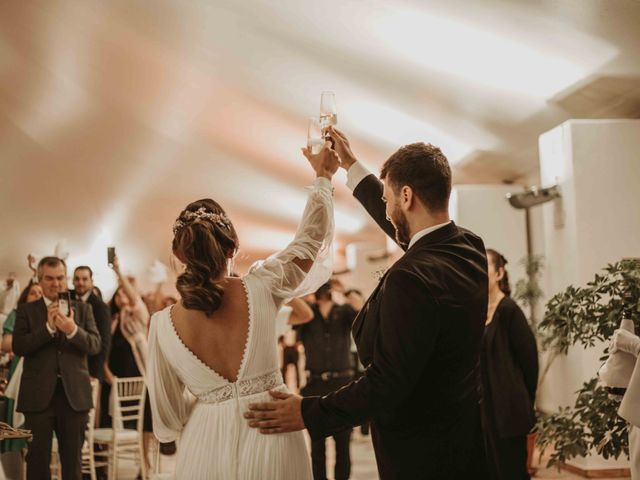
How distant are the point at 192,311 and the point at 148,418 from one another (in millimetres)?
4216

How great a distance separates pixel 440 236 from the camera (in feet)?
6.04

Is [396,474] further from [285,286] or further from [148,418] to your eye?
[148,418]

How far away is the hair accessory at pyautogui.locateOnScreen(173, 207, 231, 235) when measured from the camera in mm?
2062

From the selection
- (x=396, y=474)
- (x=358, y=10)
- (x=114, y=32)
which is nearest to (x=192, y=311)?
(x=396, y=474)

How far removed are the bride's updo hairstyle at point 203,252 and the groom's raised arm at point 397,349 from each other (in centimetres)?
46

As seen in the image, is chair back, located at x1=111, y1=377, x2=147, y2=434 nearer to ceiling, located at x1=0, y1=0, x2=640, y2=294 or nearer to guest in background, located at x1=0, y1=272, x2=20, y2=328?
guest in background, located at x1=0, y1=272, x2=20, y2=328

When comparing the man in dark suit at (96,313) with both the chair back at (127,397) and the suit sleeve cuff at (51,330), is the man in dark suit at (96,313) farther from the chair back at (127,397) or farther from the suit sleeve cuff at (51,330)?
the suit sleeve cuff at (51,330)

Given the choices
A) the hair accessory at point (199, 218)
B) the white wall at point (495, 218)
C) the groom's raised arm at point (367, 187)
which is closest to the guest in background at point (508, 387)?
the groom's raised arm at point (367, 187)

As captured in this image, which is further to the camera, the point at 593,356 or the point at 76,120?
the point at 76,120

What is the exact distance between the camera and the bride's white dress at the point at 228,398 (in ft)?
6.45

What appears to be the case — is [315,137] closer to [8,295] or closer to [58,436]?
[58,436]

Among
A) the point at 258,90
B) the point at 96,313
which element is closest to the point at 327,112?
the point at 96,313

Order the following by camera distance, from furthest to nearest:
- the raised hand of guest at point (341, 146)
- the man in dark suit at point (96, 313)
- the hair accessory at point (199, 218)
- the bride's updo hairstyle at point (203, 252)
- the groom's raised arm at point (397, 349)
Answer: the man in dark suit at point (96, 313), the raised hand of guest at point (341, 146), the hair accessory at point (199, 218), the bride's updo hairstyle at point (203, 252), the groom's raised arm at point (397, 349)

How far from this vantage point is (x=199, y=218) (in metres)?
2.05
